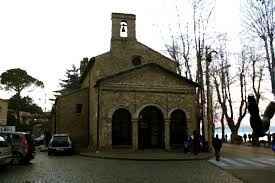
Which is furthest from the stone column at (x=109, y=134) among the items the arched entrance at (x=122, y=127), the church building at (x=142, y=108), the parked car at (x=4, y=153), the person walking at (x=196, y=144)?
the parked car at (x=4, y=153)

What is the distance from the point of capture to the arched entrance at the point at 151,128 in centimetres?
2791

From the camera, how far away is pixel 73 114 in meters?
34.1

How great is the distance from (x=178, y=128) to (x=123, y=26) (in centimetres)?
1136

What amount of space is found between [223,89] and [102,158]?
74.7 feet

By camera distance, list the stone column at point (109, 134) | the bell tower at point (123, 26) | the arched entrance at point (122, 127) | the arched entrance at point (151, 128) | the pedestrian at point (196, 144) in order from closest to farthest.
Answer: the pedestrian at point (196, 144) < the stone column at point (109, 134) < the arched entrance at point (122, 127) < the arched entrance at point (151, 128) < the bell tower at point (123, 26)

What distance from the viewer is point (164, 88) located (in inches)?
1096

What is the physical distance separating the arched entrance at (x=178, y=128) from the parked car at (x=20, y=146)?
13.1 metres

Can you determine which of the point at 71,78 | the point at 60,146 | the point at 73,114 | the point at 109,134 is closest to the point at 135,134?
the point at 109,134

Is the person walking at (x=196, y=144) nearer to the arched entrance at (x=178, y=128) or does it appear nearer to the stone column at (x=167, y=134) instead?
the stone column at (x=167, y=134)

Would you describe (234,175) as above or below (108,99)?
below

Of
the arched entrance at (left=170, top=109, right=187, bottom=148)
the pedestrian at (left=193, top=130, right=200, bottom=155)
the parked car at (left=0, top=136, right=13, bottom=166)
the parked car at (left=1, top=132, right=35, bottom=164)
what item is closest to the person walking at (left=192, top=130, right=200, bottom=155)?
the pedestrian at (left=193, top=130, right=200, bottom=155)

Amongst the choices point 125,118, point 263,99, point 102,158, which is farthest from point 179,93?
point 263,99

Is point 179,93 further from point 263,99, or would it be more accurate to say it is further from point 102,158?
point 263,99

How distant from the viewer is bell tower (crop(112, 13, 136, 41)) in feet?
105
